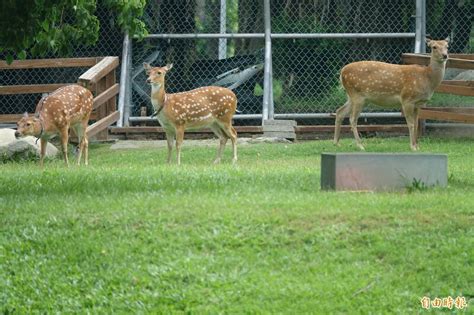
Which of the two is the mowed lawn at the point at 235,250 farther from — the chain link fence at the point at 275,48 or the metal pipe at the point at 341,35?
the chain link fence at the point at 275,48

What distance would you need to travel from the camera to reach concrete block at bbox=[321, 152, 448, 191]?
9.86 m

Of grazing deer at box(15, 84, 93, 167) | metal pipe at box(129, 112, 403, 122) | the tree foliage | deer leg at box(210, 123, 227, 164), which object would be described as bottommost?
metal pipe at box(129, 112, 403, 122)

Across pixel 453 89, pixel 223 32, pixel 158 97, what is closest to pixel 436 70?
pixel 453 89

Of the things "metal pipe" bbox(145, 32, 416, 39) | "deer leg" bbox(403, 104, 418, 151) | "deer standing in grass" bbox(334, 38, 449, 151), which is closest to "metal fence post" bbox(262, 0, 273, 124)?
"metal pipe" bbox(145, 32, 416, 39)

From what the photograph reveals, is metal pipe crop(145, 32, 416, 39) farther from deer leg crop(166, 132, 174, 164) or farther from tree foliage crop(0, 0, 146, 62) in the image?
tree foliage crop(0, 0, 146, 62)

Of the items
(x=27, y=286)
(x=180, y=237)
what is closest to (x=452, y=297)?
(x=180, y=237)

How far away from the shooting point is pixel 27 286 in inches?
314

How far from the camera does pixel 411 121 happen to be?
1611 centimetres

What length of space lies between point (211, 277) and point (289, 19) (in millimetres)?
12048

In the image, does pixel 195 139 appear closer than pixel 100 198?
No

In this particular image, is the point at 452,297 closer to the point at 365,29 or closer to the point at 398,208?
the point at 398,208

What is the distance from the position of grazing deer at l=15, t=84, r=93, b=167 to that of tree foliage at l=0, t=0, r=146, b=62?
312 centimetres

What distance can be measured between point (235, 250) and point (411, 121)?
8319 mm

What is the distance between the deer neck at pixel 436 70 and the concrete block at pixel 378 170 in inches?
247
